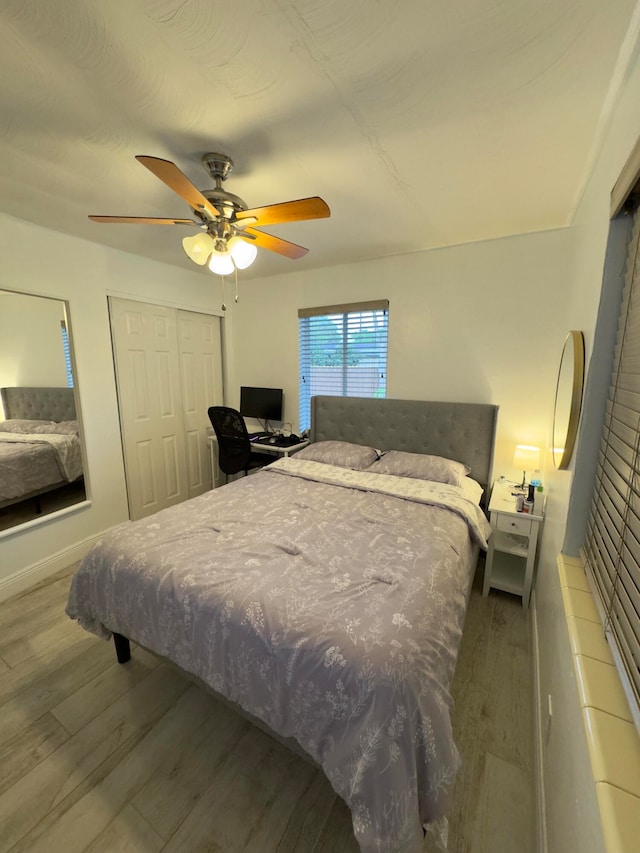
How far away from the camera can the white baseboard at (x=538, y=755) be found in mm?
1066

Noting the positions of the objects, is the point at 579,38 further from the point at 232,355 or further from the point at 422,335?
the point at 232,355

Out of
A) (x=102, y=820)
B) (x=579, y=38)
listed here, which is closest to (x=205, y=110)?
(x=579, y=38)

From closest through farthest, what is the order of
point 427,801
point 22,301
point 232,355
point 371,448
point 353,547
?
point 427,801
point 353,547
point 22,301
point 371,448
point 232,355

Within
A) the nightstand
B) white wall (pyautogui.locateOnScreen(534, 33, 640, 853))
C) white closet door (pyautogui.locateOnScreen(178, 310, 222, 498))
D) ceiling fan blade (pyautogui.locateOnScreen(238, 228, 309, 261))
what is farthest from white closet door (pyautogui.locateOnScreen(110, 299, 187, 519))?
white wall (pyautogui.locateOnScreen(534, 33, 640, 853))

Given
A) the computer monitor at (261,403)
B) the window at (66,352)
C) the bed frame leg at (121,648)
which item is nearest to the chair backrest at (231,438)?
the computer monitor at (261,403)

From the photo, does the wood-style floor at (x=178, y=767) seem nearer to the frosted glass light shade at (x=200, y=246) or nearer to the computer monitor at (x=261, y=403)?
the frosted glass light shade at (x=200, y=246)

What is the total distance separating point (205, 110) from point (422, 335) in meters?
2.16

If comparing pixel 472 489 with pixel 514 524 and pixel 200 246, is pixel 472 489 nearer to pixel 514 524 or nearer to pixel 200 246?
pixel 514 524

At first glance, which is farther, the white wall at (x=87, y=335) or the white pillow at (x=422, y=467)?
the white pillow at (x=422, y=467)

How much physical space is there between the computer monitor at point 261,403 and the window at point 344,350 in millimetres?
273

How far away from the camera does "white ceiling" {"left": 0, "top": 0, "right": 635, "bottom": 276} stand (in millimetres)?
975

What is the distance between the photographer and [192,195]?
1.39 m

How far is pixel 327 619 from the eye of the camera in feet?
3.74

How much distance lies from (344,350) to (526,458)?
5.99 ft
